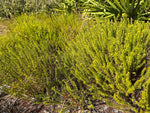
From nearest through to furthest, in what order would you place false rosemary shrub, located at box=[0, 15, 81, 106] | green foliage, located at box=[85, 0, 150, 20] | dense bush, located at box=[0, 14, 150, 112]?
1. dense bush, located at box=[0, 14, 150, 112]
2. false rosemary shrub, located at box=[0, 15, 81, 106]
3. green foliage, located at box=[85, 0, 150, 20]

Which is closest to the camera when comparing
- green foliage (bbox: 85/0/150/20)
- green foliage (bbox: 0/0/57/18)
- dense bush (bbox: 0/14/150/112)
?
dense bush (bbox: 0/14/150/112)

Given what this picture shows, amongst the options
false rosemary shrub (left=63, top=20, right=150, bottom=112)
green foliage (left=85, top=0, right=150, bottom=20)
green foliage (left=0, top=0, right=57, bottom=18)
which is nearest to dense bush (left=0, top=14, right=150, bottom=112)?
false rosemary shrub (left=63, top=20, right=150, bottom=112)

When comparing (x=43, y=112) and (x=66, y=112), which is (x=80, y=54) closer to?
(x=66, y=112)

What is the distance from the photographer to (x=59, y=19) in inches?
118

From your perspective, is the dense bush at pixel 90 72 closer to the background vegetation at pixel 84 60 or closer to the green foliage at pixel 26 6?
the background vegetation at pixel 84 60

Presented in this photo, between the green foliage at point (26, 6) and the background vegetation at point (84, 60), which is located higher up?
the green foliage at point (26, 6)

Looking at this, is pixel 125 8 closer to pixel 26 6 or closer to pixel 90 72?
pixel 90 72

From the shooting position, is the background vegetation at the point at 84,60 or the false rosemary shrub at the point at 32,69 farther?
the false rosemary shrub at the point at 32,69

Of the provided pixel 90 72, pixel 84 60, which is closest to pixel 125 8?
pixel 84 60

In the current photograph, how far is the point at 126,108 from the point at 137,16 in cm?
214

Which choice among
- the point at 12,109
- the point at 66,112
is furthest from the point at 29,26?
the point at 66,112

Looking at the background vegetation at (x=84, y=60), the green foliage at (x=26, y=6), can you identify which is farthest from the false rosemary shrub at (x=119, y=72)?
the green foliage at (x=26, y=6)

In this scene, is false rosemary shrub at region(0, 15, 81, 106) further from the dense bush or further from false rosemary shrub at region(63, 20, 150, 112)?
false rosemary shrub at region(63, 20, 150, 112)

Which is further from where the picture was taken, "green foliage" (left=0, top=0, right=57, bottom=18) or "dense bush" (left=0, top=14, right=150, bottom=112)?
"green foliage" (left=0, top=0, right=57, bottom=18)
